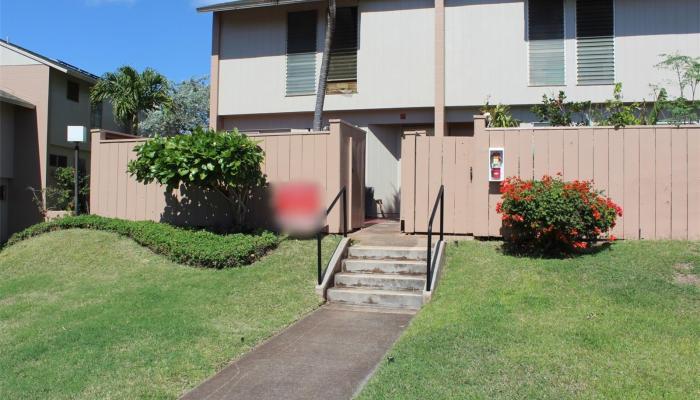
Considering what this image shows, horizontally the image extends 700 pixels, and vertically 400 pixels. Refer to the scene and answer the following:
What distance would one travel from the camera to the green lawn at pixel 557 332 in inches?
179

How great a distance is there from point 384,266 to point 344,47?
360 inches

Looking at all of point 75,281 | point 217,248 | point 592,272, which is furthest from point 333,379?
point 75,281

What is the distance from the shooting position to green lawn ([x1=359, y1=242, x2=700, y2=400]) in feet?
14.9

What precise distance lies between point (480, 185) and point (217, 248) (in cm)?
476

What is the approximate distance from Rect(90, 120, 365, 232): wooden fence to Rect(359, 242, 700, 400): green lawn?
323 centimetres

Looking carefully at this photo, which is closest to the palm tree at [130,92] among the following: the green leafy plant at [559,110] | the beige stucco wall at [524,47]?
the beige stucco wall at [524,47]

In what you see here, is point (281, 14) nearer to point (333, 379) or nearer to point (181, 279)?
point (181, 279)

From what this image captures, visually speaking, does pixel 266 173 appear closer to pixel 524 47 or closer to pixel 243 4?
pixel 243 4

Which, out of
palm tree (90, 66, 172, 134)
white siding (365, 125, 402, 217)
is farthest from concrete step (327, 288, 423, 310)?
palm tree (90, 66, 172, 134)

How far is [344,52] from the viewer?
626 inches

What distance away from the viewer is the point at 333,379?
5121 millimetres

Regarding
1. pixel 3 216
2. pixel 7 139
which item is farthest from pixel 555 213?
pixel 3 216

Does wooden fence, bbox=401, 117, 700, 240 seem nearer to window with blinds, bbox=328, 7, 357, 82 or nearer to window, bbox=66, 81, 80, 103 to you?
window with blinds, bbox=328, 7, 357, 82

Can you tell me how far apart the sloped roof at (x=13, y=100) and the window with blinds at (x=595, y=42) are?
55.1ft
